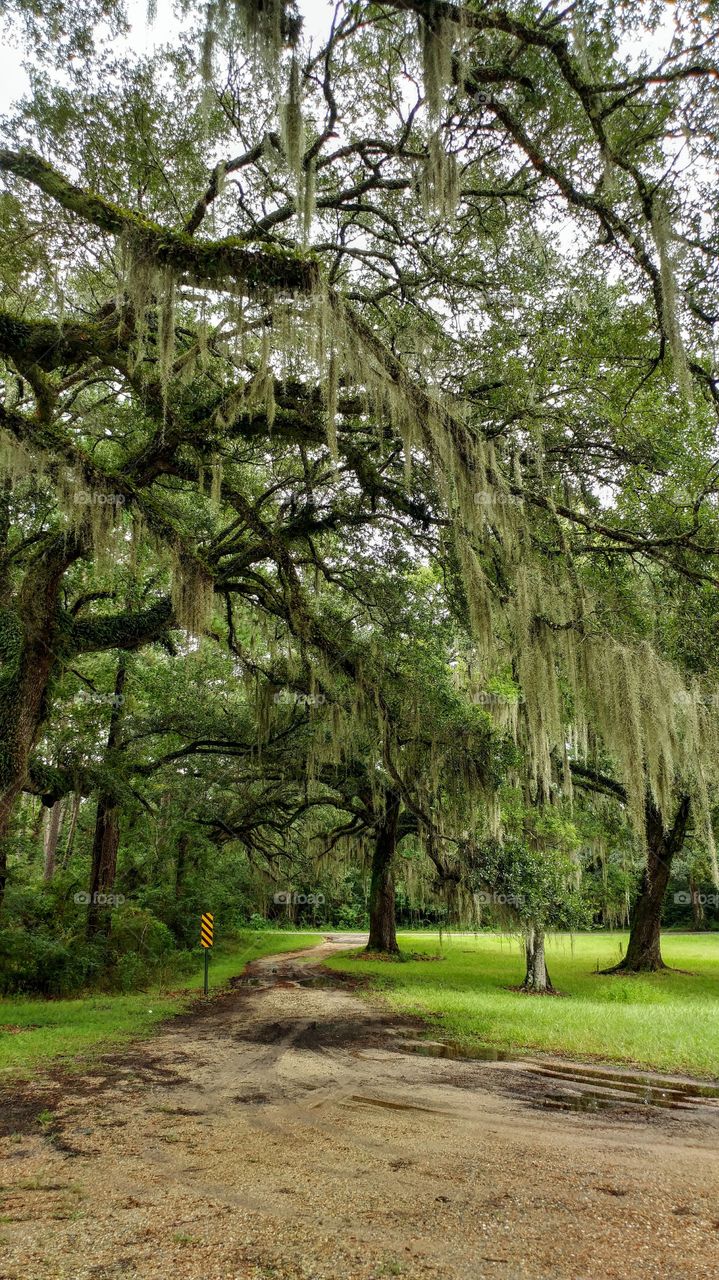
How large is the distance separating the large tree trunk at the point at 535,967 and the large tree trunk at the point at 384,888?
5.30 m

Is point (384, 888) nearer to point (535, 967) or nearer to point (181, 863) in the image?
point (181, 863)

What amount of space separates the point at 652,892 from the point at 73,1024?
13.1 meters

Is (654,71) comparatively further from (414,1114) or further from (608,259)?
(414,1114)

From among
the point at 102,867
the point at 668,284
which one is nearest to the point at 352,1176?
the point at 668,284

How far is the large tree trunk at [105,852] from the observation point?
45.1ft

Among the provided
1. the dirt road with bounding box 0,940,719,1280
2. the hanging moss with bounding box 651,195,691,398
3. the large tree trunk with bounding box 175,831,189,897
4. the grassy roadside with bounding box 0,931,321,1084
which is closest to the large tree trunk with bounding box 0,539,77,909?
the grassy roadside with bounding box 0,931,321,1084

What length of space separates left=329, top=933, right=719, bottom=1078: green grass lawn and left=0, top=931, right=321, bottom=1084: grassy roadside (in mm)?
4022

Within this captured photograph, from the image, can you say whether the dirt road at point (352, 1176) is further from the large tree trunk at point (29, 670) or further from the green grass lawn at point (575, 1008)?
the large tree trunk at point (29, 670)

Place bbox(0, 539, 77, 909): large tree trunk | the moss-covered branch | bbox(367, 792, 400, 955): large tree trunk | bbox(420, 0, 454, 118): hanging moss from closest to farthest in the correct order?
1. bbox(420, 0, 454, 118): hanging moss
2. the moss-covered branch
3. bbox(0, 539, 77, 909): large tree trunk
4. bbox(367, 792, 400, 955): large tree trunk

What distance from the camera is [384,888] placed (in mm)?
19984

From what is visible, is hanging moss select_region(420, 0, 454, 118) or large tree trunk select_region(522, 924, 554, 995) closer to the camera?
hanging moss select_region(420, 0, 454, 118)

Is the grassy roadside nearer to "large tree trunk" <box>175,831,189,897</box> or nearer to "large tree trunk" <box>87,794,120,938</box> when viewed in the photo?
"large tree trunk" <box>87,794,120,938</box>

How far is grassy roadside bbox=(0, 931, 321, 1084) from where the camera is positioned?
7320 mm

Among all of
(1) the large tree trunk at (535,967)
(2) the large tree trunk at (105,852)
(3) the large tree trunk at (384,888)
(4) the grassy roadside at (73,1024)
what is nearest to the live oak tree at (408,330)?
(4) the grassy roadside at (73,1024)
